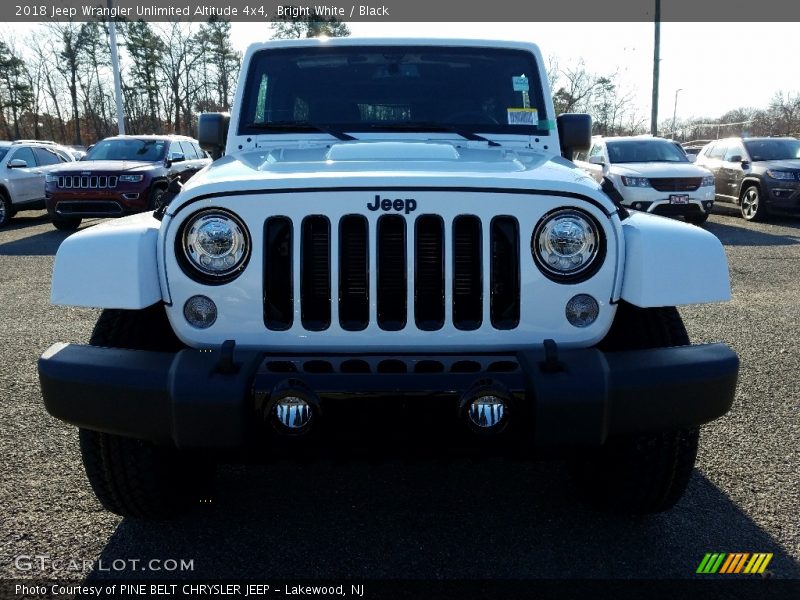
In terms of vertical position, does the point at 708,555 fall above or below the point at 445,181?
below

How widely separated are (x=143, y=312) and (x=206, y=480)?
0.82 m

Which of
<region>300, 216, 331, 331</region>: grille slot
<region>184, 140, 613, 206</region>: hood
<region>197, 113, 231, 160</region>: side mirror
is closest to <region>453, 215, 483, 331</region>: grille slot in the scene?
<region>184, 140, 613, 206</region>: hood

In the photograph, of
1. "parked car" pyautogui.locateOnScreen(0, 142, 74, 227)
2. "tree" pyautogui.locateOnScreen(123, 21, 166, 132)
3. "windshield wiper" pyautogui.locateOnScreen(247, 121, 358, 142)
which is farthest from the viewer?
"tree" pyautogui.locateOnScreen(123, 21, 166, 132)

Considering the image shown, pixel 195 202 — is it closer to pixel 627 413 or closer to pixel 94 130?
pixel 627 413

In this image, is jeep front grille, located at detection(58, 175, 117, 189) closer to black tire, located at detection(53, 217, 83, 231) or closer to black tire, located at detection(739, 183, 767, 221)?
black tire, located at detection(53, 217, 83, 231)

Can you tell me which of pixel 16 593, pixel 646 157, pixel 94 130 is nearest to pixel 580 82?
pixel 646 157

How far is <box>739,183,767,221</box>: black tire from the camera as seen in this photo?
12945 millimetres

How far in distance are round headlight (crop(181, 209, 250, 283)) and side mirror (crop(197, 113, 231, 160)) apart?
1.54 metres

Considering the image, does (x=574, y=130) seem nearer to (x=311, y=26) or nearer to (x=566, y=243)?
(x=566, y=243)

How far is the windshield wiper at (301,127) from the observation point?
132 inches

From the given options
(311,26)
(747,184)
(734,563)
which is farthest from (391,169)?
(311,26)

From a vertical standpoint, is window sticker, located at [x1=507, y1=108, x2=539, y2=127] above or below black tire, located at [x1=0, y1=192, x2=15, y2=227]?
above

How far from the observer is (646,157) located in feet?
42.0

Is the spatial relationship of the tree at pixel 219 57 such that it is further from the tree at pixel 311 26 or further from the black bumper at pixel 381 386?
the black bumper at pixel 381 386
